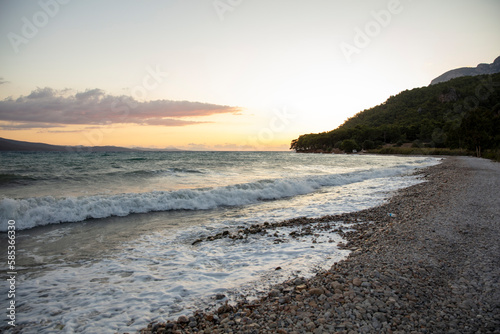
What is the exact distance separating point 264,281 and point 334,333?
1.84 meters

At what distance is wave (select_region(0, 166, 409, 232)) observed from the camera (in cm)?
927

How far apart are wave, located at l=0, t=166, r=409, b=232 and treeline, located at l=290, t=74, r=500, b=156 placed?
53511mm

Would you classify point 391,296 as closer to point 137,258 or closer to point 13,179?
point 137,258

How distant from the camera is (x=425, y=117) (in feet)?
365

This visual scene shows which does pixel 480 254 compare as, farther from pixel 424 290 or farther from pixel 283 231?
pixel 283 231

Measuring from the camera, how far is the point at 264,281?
179 inches

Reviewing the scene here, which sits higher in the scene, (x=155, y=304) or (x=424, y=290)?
(x=424, y=290)

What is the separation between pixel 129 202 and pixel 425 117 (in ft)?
435

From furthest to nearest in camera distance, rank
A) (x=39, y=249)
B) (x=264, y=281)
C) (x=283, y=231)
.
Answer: (x=283, y=231) → (x=39, y=249) → (x=264, y=281)

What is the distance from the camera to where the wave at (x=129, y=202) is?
9266 mm

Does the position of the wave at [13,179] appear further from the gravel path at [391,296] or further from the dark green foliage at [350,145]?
the dark green foliage at [350,145]

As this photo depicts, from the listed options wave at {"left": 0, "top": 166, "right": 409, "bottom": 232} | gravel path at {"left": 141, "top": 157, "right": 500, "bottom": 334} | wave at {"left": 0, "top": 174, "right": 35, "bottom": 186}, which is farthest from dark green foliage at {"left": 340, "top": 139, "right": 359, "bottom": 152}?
gravel path at {"left": 141, "top": 157, "right": 500, "bottom": 334}

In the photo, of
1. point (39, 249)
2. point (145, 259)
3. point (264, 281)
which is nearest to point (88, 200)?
point (39, 249)

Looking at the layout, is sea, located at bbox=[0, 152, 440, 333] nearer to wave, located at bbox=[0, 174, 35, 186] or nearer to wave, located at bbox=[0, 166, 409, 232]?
wave, located at bbox=[0, 166, 409, 232]
